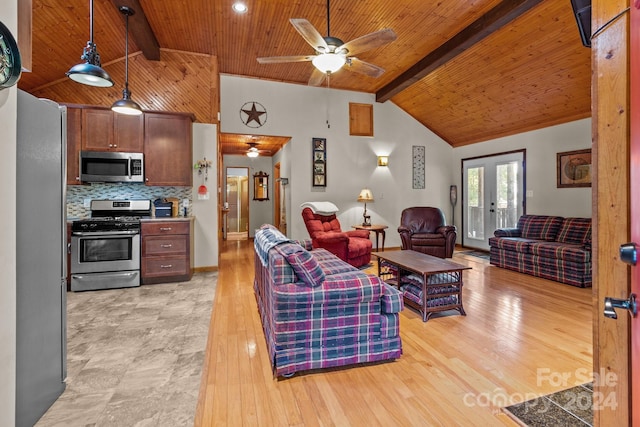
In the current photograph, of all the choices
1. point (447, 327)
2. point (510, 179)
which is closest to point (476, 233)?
point (510, 179)

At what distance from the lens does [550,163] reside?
18.1ft

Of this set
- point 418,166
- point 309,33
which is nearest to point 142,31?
point 309,33

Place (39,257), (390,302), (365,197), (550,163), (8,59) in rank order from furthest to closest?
(365,197), (550,163), (390,302), (39,257), (8,59)

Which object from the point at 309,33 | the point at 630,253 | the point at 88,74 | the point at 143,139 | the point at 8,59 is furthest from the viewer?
the point at 143,139

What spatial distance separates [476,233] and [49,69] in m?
8.10

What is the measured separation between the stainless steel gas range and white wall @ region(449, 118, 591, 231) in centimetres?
671

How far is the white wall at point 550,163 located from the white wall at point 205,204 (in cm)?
571

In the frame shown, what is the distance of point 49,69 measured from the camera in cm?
405

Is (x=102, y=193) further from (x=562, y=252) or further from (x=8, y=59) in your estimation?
(x=562, y=252)

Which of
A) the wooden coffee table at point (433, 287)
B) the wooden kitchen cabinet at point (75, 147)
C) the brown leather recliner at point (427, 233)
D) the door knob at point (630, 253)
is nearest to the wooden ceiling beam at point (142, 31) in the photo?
the wooden kitchen cabinet at point (75, 147)

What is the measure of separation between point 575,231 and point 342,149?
425 cm

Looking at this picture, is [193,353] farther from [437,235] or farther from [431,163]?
[431,163]

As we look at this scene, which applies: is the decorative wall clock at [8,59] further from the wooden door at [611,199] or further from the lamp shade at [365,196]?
the lamp shade at [365,196]

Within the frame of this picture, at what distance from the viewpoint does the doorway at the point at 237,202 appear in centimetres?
915
